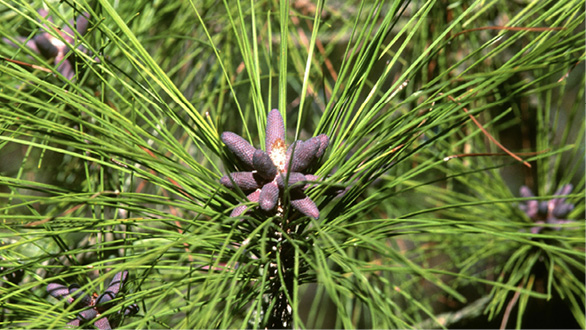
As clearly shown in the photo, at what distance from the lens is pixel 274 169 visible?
60cm

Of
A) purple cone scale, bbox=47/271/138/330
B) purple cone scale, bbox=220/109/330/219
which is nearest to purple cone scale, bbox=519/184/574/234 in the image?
purple cone scale, bbox=220/109/330/219

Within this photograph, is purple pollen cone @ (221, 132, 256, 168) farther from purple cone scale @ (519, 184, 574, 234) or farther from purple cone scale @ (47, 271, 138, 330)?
purple cone scale @ (519, 184, 574, 234)

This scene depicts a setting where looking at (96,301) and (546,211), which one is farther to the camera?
(546,211)

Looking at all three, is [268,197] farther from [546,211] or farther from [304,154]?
[546,211]

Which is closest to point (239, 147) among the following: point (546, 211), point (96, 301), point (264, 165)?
point (264, 165)

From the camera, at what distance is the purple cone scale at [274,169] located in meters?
0.58

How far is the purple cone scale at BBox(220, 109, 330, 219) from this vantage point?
58 cm

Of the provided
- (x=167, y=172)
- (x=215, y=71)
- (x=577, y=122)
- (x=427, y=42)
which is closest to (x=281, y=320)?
(x=167, y=172)

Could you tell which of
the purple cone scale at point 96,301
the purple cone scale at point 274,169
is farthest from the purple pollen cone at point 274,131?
the purple cone scale at point 96,301

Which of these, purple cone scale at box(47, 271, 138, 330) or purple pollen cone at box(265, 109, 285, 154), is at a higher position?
purple pollen cone at box(265, 109, 285, 154)

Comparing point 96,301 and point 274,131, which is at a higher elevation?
point 274,131

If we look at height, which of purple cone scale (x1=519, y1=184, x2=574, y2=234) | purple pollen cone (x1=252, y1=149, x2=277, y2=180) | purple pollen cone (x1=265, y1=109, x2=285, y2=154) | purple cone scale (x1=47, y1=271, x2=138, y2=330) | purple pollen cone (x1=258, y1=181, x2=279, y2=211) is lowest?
purple cone scale (x1=47, y1=271, x2=138, y2=330)

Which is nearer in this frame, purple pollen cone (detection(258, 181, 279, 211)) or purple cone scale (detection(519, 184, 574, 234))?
purple pollen cone (detection(258, 181, 279, 211))

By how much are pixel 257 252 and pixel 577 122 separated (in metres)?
1.46
